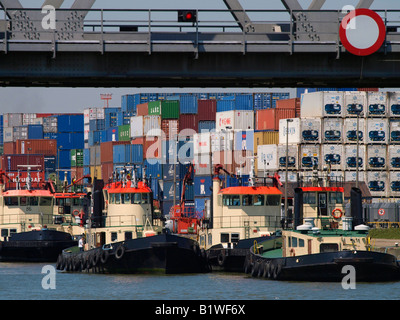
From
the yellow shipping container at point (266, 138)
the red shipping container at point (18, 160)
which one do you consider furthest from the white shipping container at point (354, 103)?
the red shipping container at point (18, 160)

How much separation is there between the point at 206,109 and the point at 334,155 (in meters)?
25.7

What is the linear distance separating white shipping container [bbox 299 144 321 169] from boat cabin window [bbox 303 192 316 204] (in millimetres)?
31571

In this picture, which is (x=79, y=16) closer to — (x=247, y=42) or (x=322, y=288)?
(x=247, y=42)

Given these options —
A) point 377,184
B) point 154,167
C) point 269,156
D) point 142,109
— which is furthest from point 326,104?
point 142,109

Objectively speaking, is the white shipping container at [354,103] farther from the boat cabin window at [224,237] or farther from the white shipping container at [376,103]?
the boat cabin window at [224,237]

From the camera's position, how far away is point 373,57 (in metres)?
26.0

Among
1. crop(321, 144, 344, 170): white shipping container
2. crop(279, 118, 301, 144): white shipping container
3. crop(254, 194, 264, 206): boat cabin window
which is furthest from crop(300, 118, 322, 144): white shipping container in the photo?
crop(254, 194, 264, 206): boat cabin window

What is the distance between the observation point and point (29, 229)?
58469 millimetres

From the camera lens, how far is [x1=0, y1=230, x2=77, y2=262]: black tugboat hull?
56000mm

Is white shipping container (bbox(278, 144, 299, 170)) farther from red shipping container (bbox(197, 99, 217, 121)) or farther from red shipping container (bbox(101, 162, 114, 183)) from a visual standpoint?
red shipping container (bbox(101, 162, 114, 183))

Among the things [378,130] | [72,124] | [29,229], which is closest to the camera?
[29,229]

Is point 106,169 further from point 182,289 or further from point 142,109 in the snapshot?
point 182,289

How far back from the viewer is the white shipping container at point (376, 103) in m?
81.8

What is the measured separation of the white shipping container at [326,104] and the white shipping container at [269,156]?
14.4 ft
